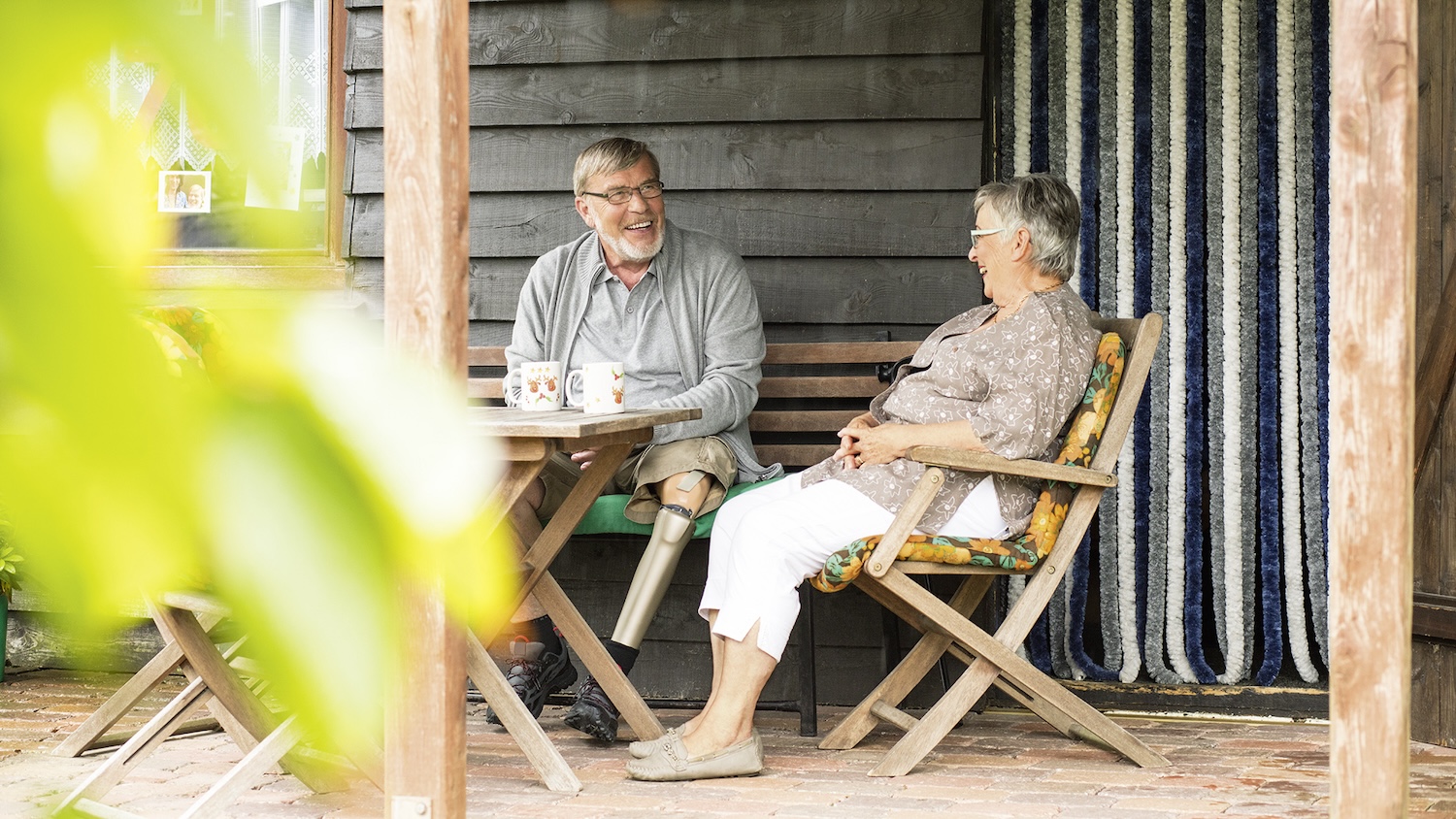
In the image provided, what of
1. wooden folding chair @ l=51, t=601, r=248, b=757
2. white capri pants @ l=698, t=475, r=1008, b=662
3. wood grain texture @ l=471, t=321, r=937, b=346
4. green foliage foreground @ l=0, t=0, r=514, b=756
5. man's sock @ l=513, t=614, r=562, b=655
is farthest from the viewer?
wood grain texture @ l=471, t=321, r=937, b=346

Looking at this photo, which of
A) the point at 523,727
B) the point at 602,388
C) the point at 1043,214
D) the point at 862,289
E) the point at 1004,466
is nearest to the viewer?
the point at 523,727

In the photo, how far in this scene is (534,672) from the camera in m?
3.28

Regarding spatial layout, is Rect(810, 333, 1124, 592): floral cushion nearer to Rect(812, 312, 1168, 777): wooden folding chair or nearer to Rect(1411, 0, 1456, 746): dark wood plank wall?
Rect(812, 312, 1168, 777): wooden folding chair

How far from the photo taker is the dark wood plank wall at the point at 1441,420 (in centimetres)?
297

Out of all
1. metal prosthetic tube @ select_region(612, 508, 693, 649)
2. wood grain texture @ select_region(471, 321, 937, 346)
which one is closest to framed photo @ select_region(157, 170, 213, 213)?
metal prosthetic tube @ select_region(612, 508, 693, 649)

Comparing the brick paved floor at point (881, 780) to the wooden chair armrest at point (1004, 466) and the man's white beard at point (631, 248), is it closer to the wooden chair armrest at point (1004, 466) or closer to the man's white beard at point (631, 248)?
the wooden chair armrest at point (1004, 466)

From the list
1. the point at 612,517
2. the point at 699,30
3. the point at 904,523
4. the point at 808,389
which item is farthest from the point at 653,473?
the point at 699,30

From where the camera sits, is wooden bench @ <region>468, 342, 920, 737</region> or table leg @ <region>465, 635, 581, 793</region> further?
wooden bench @ <region>468, 342, 920, 737</region>

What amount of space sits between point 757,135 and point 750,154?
0.18 feet

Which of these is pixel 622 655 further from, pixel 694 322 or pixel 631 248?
pixel 631 248

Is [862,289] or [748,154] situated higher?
[748,154]

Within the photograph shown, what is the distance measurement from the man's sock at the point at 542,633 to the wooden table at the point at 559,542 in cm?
24

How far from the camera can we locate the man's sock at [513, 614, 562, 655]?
3314mm

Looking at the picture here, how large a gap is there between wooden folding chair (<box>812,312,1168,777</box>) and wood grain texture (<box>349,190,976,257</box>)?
713 mm
